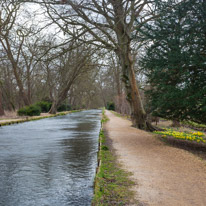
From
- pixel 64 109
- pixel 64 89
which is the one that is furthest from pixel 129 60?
pixel 64 109

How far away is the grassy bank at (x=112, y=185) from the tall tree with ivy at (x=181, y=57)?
4015mm

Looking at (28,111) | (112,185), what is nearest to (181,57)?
(112,185)

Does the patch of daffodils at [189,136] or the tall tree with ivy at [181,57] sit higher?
the tall tree with ivy at [181,57]

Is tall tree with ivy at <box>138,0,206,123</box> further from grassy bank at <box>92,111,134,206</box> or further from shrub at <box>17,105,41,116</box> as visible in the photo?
shrub at <box>17,105,41,116</box>

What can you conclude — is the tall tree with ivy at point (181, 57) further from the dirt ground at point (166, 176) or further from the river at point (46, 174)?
the river at point (46, 174)

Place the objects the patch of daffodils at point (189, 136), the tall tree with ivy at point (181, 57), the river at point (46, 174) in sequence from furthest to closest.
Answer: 1. the patch of daffodils at point (189, 136)
2. the tall tree with ivy at point (181, 57)
3. the river at point (46, 174)

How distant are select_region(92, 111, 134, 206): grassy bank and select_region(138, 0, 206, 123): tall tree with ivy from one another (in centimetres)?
401

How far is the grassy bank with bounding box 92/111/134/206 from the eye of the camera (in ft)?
16.0

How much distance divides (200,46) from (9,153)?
7460 millimetres

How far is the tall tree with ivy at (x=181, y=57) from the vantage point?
1023 centimetres

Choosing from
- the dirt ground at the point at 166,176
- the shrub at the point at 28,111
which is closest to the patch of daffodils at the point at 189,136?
the dirt ground at the point at 166,176

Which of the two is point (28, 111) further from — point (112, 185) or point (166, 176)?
point (112, 185)

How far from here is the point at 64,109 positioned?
55250mm

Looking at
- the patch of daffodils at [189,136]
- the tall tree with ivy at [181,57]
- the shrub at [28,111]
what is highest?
the tall tree with ivy at [181,57]
